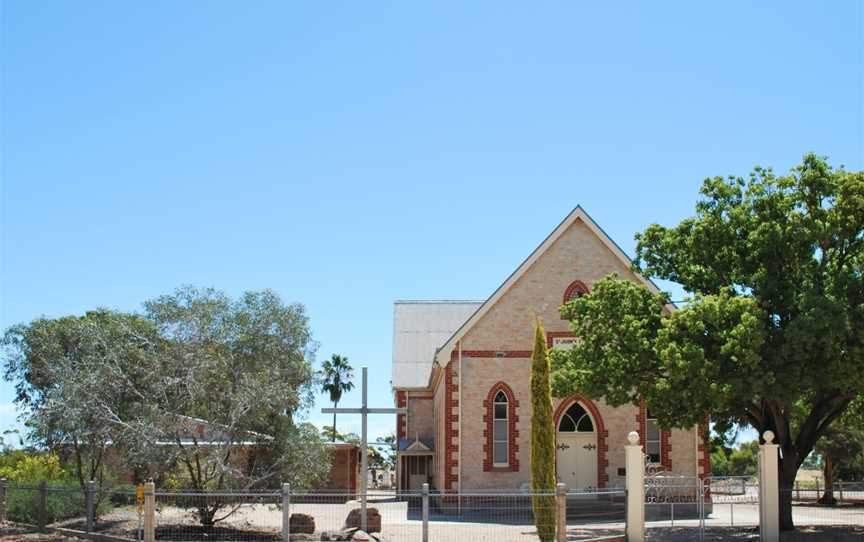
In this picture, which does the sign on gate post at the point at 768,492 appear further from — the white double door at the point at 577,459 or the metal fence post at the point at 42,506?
the metal fence post at the point at 42,506

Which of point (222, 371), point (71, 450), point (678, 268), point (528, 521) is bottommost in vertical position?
point (528, 521)

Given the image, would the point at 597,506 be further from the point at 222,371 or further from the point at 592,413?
the point at 222,371

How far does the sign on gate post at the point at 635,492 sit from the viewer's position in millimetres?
20172

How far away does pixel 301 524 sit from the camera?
24.1 m

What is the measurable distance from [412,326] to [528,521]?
1945cm

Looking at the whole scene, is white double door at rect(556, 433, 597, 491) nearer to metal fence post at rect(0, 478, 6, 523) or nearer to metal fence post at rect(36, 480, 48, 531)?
metal fence post at rect(36, 480, 48, 531)

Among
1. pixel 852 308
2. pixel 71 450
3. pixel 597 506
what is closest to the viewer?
pixel 852 308

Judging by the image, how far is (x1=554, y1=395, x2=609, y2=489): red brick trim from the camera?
32.2m

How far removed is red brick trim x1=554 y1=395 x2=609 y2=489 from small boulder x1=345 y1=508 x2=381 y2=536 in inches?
413

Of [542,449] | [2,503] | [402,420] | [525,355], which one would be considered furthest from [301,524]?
[402,420]

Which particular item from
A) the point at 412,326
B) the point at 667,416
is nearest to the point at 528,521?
the point at 667,416

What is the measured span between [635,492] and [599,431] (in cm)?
1227

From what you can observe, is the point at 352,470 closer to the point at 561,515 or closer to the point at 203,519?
the point at 203,519

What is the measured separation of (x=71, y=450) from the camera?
93.5 ft
